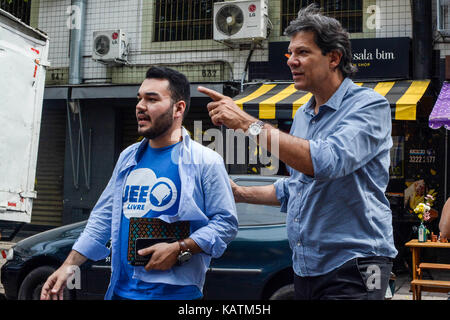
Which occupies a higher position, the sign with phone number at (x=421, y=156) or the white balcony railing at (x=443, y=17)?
the white balcony railing at (x=443, y=17)

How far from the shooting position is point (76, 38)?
12.2m

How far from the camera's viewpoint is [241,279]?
5.32 meters

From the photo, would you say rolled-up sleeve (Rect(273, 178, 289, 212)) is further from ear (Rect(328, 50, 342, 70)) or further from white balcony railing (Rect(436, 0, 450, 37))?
white balcony railing (Rect(436, 0, 450, 37))

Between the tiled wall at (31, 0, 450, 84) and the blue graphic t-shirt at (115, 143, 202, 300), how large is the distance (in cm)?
839

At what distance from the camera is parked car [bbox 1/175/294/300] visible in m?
5.29

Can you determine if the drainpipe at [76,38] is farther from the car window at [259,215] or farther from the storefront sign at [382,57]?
the car window at [259,215]

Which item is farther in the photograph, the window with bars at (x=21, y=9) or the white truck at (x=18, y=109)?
the window with bars at (x=21, y=9)

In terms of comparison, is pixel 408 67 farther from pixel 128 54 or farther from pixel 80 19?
pixel 80 19

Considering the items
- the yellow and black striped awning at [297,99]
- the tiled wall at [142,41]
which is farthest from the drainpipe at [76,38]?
the yellow and black striped awning at [297,99]

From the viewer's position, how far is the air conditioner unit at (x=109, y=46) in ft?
37.7

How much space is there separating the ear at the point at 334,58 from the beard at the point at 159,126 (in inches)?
35.0

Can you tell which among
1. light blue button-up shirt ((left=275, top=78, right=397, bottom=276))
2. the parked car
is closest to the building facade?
the parked car

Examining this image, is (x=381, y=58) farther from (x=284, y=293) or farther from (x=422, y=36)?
(x=284, y=293)

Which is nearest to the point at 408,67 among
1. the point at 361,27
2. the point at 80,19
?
the point at 361,27
